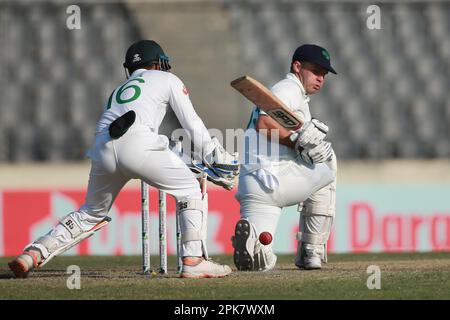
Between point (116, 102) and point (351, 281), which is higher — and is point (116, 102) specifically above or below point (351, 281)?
above

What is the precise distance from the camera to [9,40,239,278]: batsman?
6.32m

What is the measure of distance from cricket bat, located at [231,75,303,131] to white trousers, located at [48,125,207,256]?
82 cm

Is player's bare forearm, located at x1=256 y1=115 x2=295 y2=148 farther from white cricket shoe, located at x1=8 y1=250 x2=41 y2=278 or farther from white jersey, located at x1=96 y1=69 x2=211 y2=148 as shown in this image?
white cricket shoe, located at x1=8 y1=250 x2=41 y2=278

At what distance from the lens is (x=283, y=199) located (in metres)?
7.29

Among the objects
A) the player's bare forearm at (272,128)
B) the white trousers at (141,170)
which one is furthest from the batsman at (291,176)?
the white trousers at (141,170)

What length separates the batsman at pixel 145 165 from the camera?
6.32m

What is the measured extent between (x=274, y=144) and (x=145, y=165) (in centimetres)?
127

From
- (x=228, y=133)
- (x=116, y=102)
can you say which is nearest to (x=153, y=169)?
(x=116, y=102)

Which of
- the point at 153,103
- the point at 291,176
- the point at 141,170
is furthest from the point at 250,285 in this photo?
the point at 291,176

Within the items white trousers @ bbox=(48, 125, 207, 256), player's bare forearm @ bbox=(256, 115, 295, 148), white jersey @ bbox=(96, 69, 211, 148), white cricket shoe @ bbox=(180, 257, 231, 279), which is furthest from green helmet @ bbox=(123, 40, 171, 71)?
white cricket shoe @ bbox=(180, 257, 231, 279)

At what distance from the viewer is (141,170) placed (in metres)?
6.30
